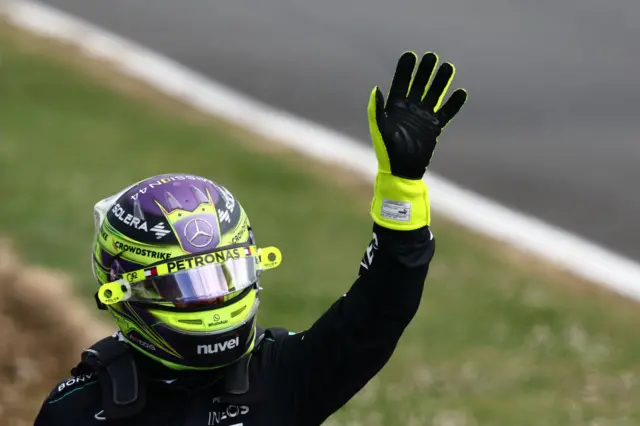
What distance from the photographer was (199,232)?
3365 mm

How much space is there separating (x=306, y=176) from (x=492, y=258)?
211cm

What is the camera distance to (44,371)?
663 cm

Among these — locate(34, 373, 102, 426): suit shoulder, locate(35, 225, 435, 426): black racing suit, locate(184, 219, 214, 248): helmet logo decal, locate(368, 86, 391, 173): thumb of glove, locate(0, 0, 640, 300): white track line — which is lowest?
locate(0, 0, 640, 300): white track line

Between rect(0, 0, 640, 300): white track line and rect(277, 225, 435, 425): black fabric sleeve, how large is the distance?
5221 millimetres

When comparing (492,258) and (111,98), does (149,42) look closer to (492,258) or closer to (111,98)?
(111,98)

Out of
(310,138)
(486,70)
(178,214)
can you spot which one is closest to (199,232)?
(178,214)

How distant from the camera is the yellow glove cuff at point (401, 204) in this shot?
10.6ft

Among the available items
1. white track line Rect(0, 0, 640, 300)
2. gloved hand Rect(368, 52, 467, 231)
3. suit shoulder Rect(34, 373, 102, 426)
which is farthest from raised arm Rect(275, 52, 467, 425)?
white track line Rect(0, 0, 640, 300)

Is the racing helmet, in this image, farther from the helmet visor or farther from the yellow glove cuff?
the yellow glove cuff

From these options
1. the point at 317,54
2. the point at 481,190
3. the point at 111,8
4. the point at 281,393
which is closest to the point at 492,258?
the point at 481,190

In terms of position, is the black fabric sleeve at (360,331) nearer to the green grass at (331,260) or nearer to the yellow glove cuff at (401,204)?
the yellow glove cuff at (401,204)

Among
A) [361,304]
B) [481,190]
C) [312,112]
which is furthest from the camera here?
[312,112]

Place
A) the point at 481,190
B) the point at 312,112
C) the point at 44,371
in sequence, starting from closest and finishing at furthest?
the point at 44,371, the point at 481,190, the point at 312,112

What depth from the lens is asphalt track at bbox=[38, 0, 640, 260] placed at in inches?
385
